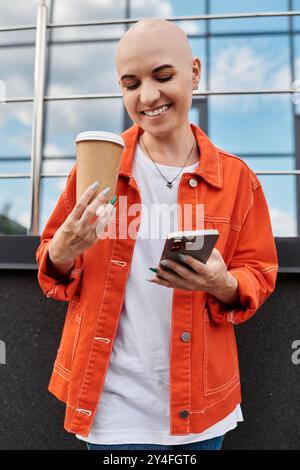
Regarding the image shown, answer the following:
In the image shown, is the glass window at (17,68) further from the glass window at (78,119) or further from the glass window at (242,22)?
the glass window at (242,22)

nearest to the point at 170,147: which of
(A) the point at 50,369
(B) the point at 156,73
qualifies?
(B) the point at 156,73

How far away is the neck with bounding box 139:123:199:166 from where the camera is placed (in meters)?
1.07

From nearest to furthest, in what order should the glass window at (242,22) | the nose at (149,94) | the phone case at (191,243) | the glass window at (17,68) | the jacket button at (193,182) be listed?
the phone case at (191,243) < the nose at (149,94) < the jacket button at (193,182) < the glass window at (17,68) < the glass window at (242,22)

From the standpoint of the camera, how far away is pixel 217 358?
101cm

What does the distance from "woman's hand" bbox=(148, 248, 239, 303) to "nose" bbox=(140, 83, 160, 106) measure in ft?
1.20

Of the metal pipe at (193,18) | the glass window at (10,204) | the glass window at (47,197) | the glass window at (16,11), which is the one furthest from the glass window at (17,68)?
the metal pipe at (193,18)

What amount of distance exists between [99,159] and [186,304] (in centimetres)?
40

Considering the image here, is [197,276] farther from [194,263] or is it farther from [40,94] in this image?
[40,94]

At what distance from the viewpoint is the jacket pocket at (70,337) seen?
3.30 feet

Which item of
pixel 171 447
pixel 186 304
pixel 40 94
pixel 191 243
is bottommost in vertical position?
pixel 171 447

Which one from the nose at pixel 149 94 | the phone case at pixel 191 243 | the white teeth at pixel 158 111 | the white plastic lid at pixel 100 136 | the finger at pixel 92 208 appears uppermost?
the nose at pixel 149 94

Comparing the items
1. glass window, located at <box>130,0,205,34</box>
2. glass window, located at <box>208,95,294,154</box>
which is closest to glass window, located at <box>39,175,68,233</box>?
glass window, located at <box>130,0,205,34</box>

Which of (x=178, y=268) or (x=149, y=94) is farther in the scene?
(x=149, y=94)
